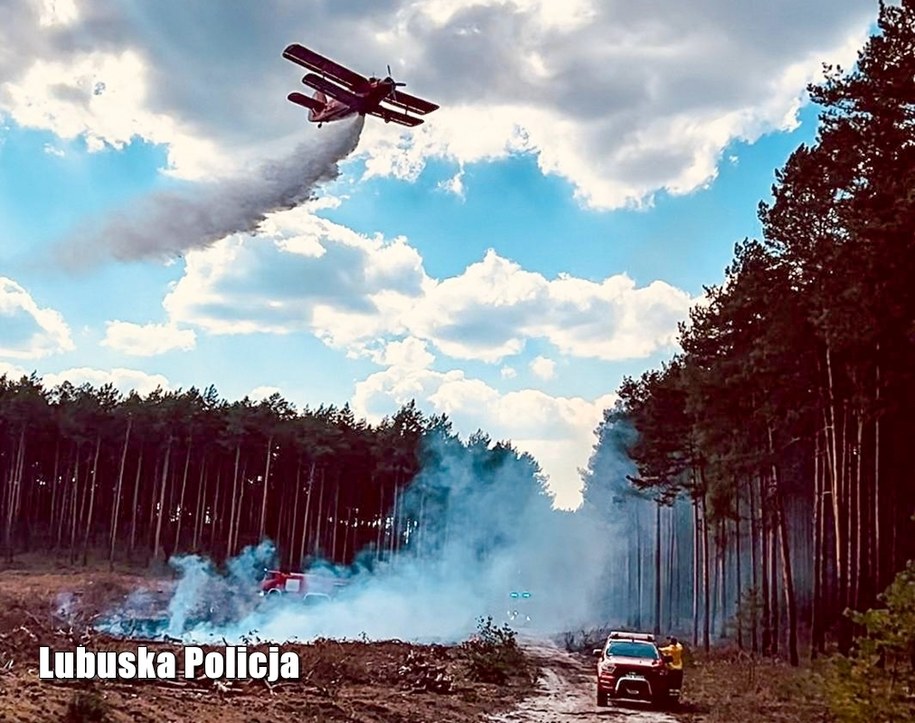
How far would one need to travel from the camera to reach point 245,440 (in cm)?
6231

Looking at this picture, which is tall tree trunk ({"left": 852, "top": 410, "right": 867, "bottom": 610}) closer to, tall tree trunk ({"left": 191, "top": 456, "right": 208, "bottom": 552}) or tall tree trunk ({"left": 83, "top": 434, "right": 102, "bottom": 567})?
tall tree trunk ({"left": 191, "top": 456, "right": 208, "bottom": 552})

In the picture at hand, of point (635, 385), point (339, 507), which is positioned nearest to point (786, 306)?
point (635, 385)

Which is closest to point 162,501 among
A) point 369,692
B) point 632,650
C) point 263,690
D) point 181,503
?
point 181,503

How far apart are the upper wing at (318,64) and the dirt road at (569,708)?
62.2ft

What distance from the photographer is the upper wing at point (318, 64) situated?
28.3 metres

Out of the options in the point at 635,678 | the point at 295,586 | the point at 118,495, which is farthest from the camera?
the point at 118,495

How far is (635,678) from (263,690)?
9145 mm

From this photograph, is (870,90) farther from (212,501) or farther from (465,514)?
(465,514)

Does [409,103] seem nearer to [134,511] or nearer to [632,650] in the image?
[632,650]

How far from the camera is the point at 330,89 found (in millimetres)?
29125

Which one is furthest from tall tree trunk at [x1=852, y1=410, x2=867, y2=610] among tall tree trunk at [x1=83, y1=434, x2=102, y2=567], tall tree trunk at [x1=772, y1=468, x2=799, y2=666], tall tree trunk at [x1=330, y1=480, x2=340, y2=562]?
tall tree trunk at [x1=83, y1=434, x2=102, y2=567]

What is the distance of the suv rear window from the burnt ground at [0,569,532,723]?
9.29 ft

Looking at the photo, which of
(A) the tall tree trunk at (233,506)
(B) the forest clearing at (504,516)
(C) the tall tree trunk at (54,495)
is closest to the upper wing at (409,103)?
(B) the forest clearing at (504,516)

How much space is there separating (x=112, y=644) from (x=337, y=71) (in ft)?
57.8
